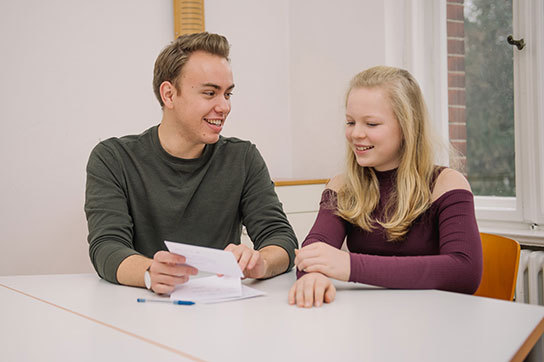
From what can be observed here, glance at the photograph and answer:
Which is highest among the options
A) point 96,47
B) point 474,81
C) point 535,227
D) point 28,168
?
point 96,47

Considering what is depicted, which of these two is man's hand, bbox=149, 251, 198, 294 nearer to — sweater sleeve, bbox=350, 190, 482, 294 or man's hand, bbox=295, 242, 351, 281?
man's hand, bbox=295, 242, 351, 281

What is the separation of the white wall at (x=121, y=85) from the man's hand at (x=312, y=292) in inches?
75.5

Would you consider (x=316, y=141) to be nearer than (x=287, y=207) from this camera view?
No

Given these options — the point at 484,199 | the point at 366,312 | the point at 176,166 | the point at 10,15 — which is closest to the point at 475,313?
the point at 366,312

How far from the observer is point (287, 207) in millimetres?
2949

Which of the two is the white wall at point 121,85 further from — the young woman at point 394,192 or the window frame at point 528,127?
the young woman at point 394,192

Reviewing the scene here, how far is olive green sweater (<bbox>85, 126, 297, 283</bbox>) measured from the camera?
1.72 m

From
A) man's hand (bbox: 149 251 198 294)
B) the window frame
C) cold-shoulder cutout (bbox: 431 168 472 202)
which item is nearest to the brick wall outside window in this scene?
the window frame

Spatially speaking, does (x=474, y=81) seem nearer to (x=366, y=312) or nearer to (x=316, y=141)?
(x=316, y=141)

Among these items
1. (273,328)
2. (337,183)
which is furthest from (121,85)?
(273,328)

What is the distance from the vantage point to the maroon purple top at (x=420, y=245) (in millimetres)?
1319

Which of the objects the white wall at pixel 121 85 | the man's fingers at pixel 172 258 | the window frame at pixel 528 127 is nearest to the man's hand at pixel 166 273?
the man's fingers at pixel 172 258

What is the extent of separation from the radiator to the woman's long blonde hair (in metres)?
1.08

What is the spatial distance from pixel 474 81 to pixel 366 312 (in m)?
2.09
